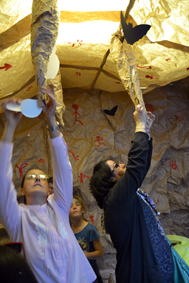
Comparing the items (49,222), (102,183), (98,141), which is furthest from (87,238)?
(98,141)

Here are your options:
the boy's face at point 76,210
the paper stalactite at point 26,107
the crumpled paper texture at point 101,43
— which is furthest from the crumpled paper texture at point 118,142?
the paper stalactite at point 26,107

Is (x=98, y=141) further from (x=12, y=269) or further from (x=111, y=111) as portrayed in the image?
(x=12, y=269)

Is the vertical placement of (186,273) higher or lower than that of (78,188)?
higher

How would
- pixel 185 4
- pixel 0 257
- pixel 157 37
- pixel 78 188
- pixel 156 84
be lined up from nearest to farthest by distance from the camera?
1. pixel 0 257
2. pixel 185 4
3. pixel 157 37
4. pixel 156 84
5. pixel 78 188

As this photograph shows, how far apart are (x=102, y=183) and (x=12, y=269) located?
78cm

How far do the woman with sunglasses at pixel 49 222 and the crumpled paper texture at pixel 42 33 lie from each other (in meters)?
0.21

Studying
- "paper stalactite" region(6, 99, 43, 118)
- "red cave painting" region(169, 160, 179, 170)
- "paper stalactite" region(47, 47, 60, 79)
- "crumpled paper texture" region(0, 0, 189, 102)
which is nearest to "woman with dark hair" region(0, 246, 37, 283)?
"paper stalactite" region(6, 99, 43, 118)

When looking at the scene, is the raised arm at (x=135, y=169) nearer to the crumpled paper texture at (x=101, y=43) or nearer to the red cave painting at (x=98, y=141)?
the crumpled paper texture at (x=101, y=43)

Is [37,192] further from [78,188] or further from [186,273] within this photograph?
[78,188]

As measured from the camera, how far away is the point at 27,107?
0.91 meters

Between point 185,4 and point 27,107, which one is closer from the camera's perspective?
point 27,107

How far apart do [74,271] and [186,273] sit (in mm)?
514

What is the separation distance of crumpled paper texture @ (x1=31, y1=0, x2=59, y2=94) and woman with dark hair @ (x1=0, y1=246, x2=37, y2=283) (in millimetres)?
731

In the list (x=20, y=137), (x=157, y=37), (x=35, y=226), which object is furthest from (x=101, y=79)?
(x=35, y=226)
